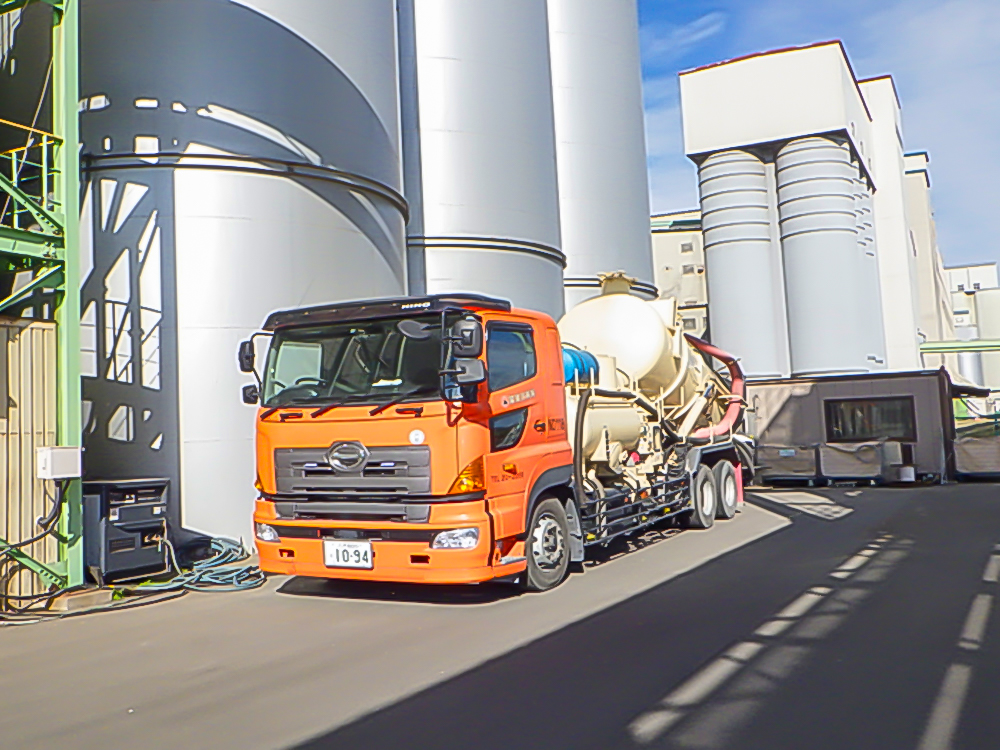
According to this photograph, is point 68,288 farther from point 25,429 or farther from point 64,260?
point 25,429

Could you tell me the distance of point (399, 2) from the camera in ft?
55.8

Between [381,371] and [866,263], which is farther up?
[866,263]

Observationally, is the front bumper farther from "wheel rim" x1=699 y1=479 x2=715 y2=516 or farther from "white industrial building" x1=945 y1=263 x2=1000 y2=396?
"white industrial building" x1=945 y1=263 x2=1000 y2=396

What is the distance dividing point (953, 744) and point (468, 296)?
513 centimetres

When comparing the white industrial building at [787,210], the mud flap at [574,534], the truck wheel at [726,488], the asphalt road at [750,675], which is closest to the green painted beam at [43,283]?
the mud flap at [574,534]

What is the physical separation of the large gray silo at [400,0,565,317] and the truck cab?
8.25m

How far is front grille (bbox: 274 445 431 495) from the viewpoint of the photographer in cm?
746

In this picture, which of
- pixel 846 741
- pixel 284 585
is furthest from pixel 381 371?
pixel 846 741

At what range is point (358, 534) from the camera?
25.2ft

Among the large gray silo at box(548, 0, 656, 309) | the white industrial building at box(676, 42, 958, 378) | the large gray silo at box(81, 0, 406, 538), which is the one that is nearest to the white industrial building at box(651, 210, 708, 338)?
the white industrial building at box(676, 42, 958, 378)

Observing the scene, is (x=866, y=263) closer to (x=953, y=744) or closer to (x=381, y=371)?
(x=381, y=371)

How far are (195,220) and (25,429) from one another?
3.81m

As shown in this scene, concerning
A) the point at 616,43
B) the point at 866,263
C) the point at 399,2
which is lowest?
the point at 866,263

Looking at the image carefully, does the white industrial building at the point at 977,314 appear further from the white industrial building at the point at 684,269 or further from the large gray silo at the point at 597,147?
the large gray silo at the point at 597,147
